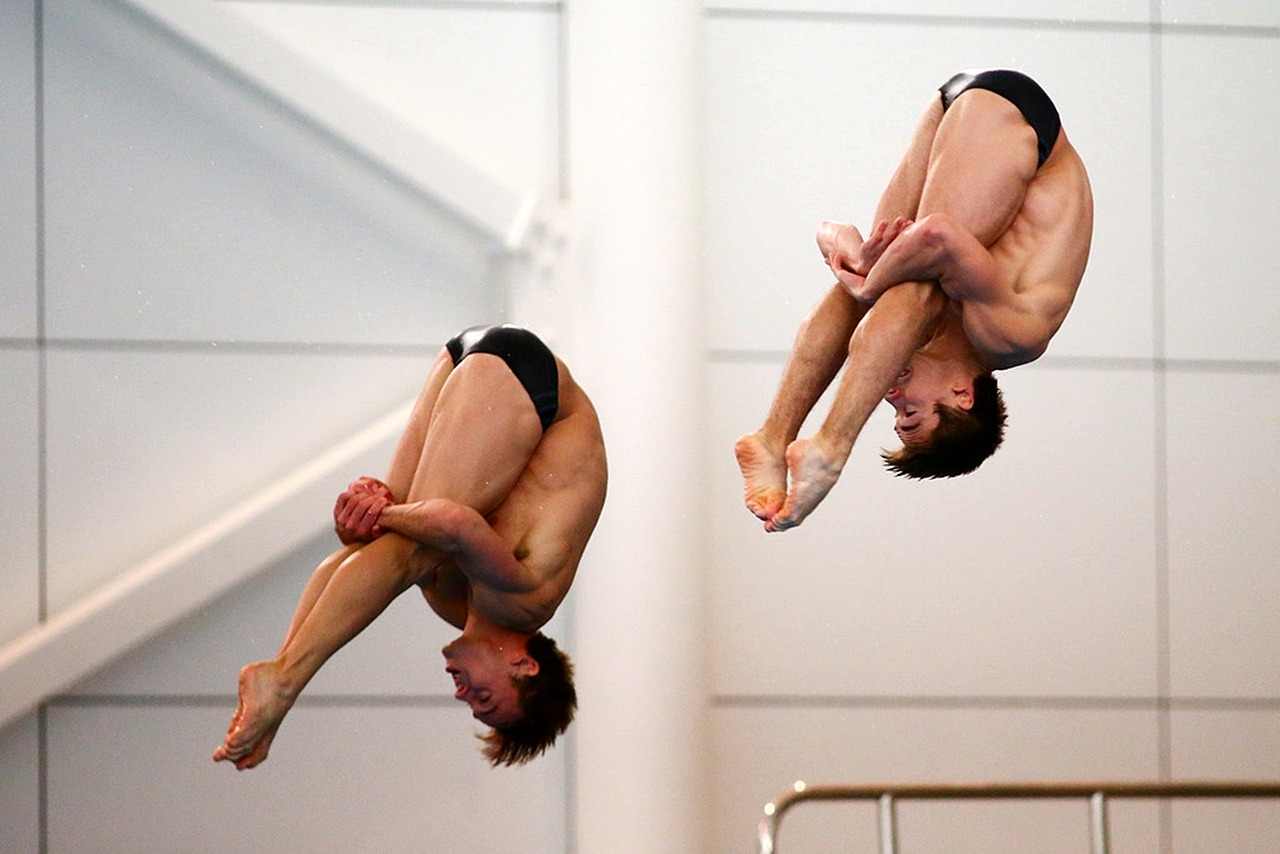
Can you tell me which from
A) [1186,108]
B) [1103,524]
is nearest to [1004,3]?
[1186,108]

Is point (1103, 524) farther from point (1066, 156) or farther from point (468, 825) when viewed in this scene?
point (1066, 156)

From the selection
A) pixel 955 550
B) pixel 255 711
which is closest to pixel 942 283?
pixel 255 711

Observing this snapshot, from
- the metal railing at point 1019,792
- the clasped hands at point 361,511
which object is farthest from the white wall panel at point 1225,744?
the clasped hands at point 361,511

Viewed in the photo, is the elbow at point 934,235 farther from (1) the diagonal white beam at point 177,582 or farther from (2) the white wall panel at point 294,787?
(2) the white wall panel at point 294,787

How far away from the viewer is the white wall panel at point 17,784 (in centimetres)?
399

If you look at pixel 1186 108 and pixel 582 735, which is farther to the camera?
pixel 582 735

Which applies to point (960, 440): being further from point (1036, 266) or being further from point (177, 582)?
point (177, 582)

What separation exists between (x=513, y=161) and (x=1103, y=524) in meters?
1.74

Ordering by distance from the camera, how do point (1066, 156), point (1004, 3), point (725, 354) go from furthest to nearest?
point (725, 354), point (1004, 3), point (1066, 156)

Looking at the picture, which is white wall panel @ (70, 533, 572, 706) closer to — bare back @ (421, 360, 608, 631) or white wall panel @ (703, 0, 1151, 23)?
white wall panel @ (703, 0, 1151, 23)

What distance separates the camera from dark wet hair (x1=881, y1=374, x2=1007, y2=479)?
2.07m

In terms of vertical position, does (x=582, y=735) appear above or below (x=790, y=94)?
below

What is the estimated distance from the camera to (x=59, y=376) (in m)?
4.00

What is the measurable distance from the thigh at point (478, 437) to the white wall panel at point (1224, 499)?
2411mm
